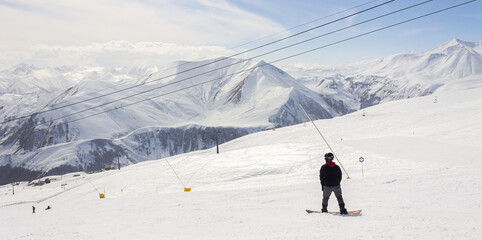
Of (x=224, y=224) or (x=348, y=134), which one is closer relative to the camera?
(x=224, y=224)

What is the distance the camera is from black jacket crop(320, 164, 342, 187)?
33.6 ft

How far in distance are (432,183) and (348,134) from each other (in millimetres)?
47684

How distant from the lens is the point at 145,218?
13.2 m

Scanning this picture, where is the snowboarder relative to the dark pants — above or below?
above

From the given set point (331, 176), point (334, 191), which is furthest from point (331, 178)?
point (334, 191)

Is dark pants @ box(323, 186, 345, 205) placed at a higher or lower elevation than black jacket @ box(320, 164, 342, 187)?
lower

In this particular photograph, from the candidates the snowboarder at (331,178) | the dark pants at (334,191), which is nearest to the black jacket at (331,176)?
the snowboarder at (331,178)

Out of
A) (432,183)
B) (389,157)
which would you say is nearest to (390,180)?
(432,183)

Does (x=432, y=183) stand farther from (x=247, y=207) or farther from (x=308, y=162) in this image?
(x=308, y=162)

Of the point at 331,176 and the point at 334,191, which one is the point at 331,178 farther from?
the point at 334,191

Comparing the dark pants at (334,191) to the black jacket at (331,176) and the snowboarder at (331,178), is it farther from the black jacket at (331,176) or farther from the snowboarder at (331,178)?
the black jacket at (331,176)

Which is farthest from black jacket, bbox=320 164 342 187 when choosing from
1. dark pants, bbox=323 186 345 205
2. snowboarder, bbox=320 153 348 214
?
dark pants, bbox=323 186 345 205

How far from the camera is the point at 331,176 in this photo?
1030 centimetres

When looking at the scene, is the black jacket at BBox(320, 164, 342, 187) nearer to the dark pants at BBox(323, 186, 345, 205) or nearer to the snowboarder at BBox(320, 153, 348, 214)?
the snowboarder at BBox(320, 153, 348, 214)
